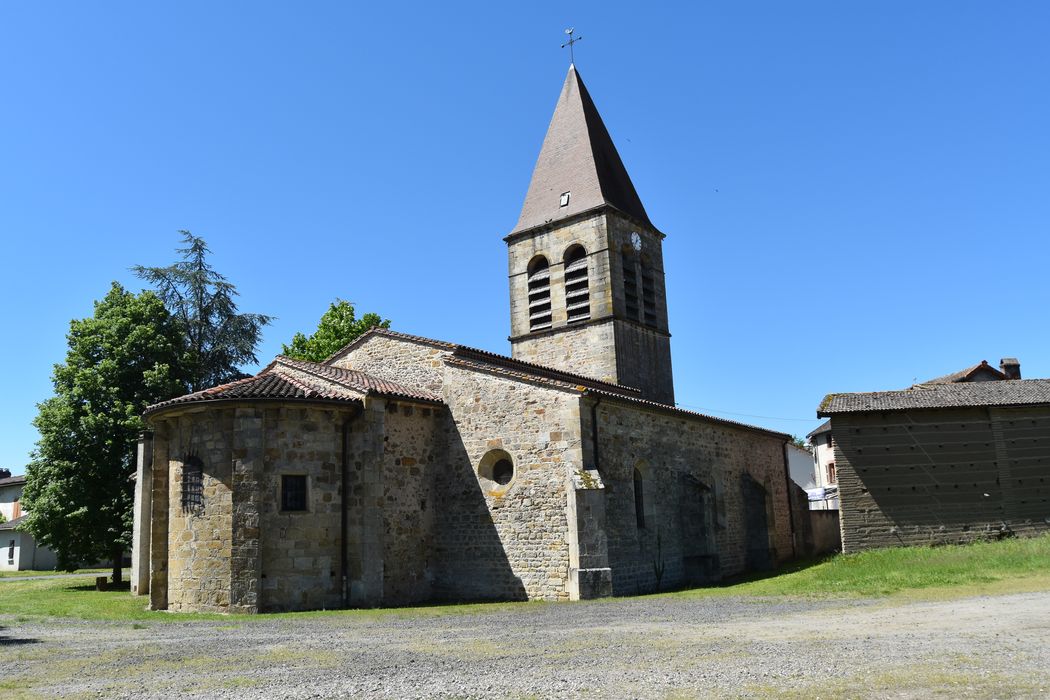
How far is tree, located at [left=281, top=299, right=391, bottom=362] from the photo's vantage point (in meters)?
37.3

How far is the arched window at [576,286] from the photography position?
98.1ft

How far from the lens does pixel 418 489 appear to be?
66.0ft

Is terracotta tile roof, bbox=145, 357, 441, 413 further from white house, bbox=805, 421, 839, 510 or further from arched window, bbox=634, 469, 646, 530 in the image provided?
white house, bbox=805, 421, 839, 510

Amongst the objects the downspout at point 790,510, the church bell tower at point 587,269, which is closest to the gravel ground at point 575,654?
the church bell tower at point 587,269

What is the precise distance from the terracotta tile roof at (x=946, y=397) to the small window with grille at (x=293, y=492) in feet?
47.7

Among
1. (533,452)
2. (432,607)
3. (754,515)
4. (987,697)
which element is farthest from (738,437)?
(987,697)

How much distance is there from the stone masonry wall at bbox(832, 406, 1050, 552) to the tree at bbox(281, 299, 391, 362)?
71.9 ft

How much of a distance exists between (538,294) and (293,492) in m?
15.3

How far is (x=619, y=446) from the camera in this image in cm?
2036

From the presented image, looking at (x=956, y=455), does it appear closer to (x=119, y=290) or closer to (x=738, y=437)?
(x=738, y=437)

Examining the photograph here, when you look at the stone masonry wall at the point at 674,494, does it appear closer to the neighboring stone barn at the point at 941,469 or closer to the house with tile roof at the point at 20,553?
the neighboring stone barn at the point at 941,469

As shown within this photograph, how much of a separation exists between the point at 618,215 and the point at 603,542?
610 inches

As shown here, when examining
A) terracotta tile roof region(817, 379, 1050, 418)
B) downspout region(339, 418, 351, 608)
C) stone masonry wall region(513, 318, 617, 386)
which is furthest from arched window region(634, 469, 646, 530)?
stone masonry wall region(513, 318, 617, 386)

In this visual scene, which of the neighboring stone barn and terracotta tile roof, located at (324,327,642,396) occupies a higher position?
terracotta tile roof, located at (324,327,642,396)
